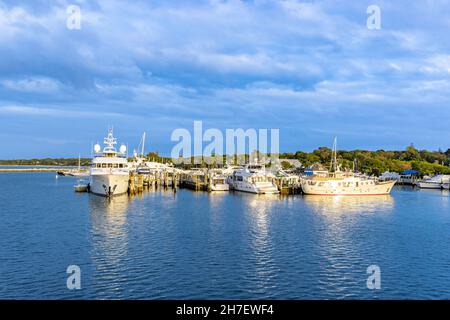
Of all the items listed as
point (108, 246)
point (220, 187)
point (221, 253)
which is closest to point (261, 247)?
point (221, 253)

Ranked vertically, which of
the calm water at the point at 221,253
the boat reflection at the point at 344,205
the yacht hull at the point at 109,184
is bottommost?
the calm water at the point at 221,253

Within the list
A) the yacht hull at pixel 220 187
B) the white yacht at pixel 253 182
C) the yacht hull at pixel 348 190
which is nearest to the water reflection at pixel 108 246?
→ the white yacht at pixel 253 182

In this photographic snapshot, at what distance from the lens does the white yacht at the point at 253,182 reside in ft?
257

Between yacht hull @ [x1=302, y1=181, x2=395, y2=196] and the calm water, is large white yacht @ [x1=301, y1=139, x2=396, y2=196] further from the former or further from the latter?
the calm water

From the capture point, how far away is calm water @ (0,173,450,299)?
22156 millimetres

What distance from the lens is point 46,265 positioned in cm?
2586

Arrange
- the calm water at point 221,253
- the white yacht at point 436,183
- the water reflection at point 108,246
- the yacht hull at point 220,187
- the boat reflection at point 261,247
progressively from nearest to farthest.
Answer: the calm water at point 221,253, the water reflection at point 108,246, the boat reflection at point 261,247, the yacht hull at point 220,187, the white yacht at point 436,183

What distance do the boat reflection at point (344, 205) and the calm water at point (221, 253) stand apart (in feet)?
→ 8.96

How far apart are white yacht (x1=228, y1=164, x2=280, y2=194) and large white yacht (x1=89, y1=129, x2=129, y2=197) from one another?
23163mm

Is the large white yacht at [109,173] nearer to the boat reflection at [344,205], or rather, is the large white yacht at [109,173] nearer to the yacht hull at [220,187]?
the yacht hull at [220,187]

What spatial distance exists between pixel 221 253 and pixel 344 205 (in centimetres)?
3685

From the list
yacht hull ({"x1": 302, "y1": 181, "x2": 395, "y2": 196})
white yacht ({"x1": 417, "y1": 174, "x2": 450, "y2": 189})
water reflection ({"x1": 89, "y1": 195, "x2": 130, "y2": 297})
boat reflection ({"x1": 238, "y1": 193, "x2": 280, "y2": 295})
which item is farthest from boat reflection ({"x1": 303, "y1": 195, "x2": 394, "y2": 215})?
white yacht ({"x1": 417, "y1": 174, "x2": 450, "y2": 189})
